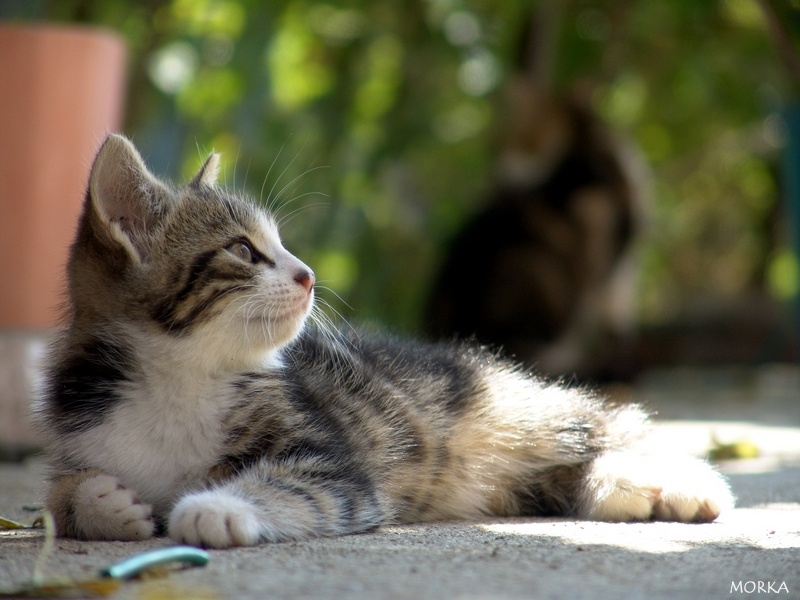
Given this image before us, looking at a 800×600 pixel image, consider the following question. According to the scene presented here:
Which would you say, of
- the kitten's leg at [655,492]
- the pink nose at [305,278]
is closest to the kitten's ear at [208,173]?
the pink nose at [305,278]

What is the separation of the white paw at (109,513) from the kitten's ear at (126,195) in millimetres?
598

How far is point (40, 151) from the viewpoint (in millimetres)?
4523

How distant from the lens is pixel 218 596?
1718mm

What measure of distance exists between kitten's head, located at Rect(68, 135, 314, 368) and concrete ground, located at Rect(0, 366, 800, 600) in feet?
1.81

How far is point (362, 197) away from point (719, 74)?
302cm

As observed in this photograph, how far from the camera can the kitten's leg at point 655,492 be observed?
266 cm

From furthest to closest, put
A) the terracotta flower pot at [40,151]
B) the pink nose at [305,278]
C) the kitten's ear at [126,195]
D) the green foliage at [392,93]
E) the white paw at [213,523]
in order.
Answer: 1. the green foliage at [392,93]
2. the terracotta flower pot at [40,151]
3. the pink nose at [305,278]
4. the kitten's ear at [126,195]
5. the white paw at [213,523]

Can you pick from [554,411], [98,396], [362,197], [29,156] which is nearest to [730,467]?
[554,411]

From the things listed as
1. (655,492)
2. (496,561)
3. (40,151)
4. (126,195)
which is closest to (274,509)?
(496,561)

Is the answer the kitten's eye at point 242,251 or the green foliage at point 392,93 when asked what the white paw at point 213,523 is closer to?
the kitten's eye at point 242,251

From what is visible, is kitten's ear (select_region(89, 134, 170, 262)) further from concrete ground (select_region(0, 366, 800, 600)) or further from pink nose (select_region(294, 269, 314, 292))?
concrete ground (select_region(0, 366, 800, 600))

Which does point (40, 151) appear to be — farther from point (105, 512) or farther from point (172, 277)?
point (105, 512)

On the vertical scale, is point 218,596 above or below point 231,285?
below

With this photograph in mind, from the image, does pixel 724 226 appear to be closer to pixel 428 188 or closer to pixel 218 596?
pixel 428 188
